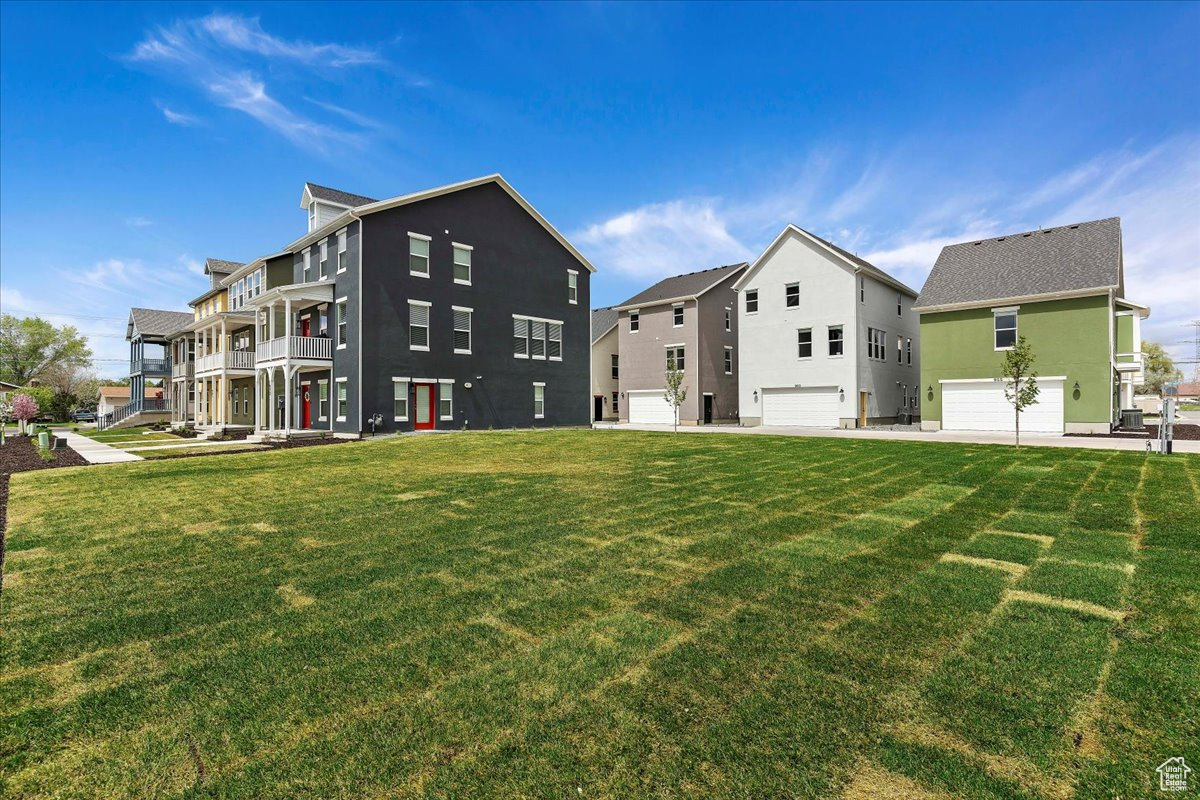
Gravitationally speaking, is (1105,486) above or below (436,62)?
below

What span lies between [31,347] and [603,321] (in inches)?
2597

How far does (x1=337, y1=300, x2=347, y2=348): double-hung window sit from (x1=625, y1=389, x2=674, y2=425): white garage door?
67.7 feet

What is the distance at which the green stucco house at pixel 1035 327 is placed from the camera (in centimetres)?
2461

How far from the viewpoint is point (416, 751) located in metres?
2.66

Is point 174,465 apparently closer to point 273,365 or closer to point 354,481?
point 354,481

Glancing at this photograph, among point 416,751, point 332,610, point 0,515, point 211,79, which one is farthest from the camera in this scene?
point 211,79

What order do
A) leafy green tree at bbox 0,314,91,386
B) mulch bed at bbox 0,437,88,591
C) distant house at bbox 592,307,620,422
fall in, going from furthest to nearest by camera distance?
leafy green tree at bbox 0,314,91,386
distant house at bbox 592,307,620,422
mulch bed at bbox 0,437,88,591

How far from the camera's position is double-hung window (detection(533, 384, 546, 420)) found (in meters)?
29.5

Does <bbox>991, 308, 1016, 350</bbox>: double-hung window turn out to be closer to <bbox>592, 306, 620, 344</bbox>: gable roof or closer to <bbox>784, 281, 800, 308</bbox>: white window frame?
<bbox>784, 281, 800, 308</bbox>: white window frame

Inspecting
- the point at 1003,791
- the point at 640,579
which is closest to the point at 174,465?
the point at 640,579

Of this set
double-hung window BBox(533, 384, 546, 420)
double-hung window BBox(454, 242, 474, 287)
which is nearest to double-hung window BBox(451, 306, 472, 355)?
double-hung window BBox(454, 242, 474, 287)

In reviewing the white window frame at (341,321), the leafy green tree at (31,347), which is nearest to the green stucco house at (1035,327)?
the white window frame at (341,321)

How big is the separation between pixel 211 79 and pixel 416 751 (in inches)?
810

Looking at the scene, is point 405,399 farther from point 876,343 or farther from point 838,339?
point 876,343
